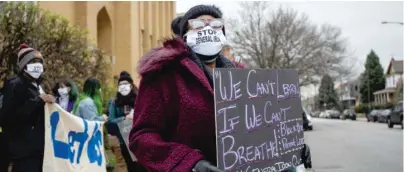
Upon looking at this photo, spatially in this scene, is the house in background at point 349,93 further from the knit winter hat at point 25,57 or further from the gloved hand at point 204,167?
the gloved hand at point 204,167

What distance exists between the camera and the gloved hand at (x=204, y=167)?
2.18 meters

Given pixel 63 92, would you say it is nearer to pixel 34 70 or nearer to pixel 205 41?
pixel 34 70

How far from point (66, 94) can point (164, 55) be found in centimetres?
458

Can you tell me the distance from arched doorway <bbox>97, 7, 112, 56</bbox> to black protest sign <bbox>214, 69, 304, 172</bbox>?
19.7m

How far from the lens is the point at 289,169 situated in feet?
8.93

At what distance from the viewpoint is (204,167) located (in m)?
2.19

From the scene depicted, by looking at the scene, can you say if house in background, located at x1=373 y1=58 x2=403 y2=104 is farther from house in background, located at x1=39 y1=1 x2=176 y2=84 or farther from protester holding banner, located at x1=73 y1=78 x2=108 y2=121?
protester holding banner, located at x1=73 y1=78 x2=108 y2=121

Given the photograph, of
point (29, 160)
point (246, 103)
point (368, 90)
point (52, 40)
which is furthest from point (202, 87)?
point (368, 90)

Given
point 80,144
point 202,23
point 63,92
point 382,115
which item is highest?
point 202,23

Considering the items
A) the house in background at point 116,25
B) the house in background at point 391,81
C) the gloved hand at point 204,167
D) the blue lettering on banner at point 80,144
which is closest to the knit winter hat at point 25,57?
the blue lettering on banner at point 80,144

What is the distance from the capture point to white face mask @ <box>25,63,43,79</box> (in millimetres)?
4656

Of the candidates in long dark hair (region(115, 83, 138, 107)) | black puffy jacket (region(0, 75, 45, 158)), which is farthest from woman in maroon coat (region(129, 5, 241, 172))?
long dark hair (region(115, 83, 138, 107))

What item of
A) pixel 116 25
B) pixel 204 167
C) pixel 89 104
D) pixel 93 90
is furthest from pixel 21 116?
pixel 116 25

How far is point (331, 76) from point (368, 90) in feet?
166
